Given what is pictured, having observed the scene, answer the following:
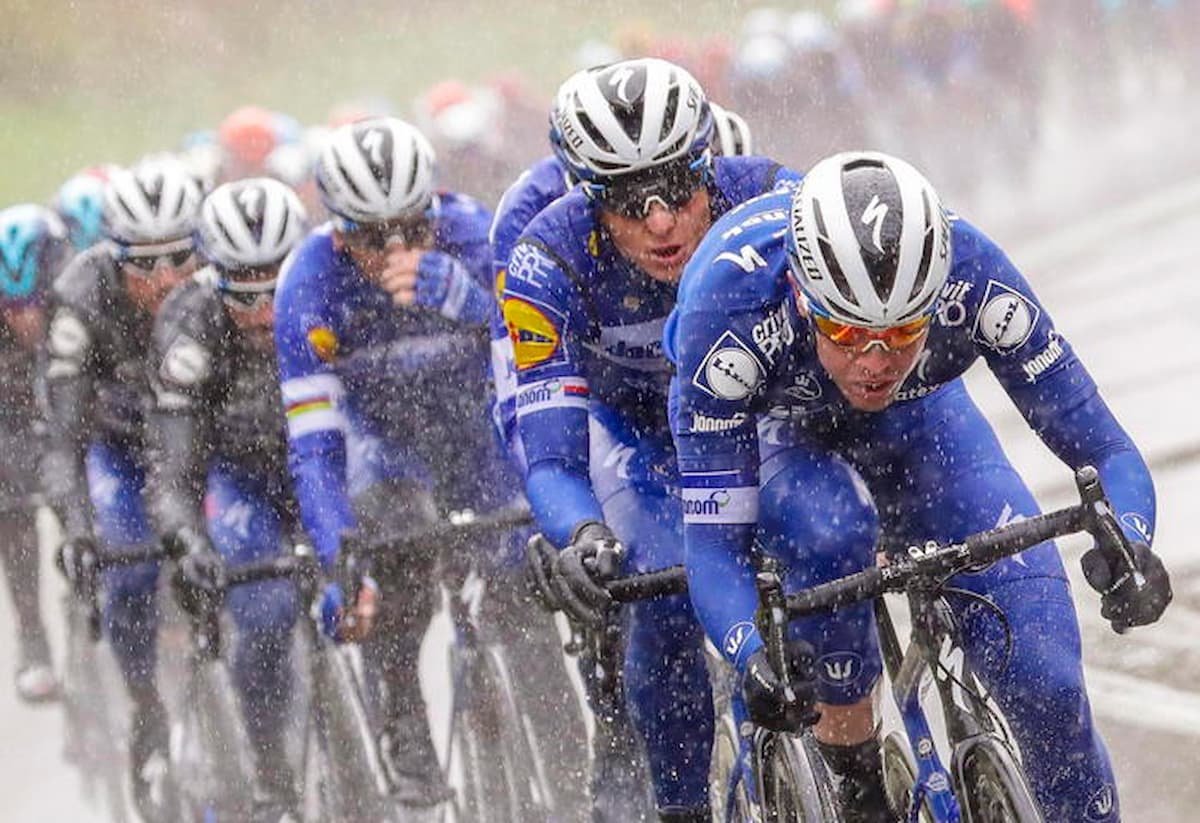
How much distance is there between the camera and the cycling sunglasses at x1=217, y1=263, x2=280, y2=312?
284 inches

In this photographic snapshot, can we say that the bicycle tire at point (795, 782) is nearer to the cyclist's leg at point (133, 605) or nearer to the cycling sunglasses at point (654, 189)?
the cycling sunglasses at point (654, 189)

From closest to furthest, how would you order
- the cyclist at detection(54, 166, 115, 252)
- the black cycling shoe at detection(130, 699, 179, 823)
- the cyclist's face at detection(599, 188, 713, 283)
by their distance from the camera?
the cyclist's face at detection(599, 188, 713, 283) → the black cycling shoe at detection(130, 699, 179, 823) → the cyclist at detection(54, 166, 115, 252)

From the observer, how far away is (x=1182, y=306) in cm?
1310

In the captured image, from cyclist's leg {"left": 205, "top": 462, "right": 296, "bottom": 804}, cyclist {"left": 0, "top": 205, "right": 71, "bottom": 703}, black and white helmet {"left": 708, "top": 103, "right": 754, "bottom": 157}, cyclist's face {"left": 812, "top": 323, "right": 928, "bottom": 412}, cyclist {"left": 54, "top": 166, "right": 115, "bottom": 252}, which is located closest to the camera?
cyclist's face {"left": 812, "top": 323, "right": 928, "bottom": 412}

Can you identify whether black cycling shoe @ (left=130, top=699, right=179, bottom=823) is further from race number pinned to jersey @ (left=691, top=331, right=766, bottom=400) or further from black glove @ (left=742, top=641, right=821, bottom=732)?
black glove @ (left=742, top=641, right=821, bottom=732)

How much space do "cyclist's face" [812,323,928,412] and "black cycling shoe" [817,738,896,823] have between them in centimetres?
77

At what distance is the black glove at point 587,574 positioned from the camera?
457cm

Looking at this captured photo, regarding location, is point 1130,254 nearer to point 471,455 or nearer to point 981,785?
point 471,455

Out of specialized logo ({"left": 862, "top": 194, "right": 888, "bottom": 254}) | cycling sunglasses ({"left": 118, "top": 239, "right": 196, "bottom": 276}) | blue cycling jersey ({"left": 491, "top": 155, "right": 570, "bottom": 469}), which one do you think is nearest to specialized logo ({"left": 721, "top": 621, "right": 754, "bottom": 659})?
specialized logo ({"left": 862, "top": 194, "right": 888, "bottom": 254})

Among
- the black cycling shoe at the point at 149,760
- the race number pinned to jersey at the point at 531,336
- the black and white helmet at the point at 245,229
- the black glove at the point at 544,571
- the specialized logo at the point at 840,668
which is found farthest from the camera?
the black cycling shoe at the point at 149,760

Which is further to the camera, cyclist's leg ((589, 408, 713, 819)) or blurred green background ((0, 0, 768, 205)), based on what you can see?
blurred green background ((0, 0, 768, 205))

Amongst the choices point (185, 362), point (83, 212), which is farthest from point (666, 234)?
point (83, 212)

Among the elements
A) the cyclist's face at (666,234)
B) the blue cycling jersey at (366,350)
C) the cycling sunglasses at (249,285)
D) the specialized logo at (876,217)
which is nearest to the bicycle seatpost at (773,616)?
the specialized logo at (876,217)

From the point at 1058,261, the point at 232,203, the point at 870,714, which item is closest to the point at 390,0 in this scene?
the point at 1058,261
